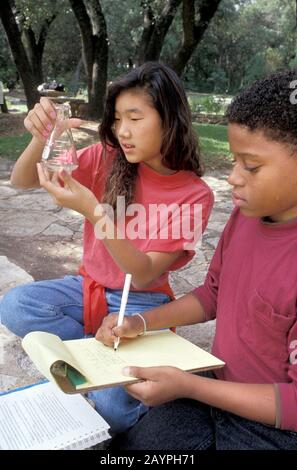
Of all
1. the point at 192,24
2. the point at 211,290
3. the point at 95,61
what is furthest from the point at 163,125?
the point at 95,61

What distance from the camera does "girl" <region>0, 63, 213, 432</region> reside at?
178 cm

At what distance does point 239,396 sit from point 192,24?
8.74 meters

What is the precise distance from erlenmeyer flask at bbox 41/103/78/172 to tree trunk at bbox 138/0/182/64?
8.40 metres

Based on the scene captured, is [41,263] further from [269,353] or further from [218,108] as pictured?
[218,108]

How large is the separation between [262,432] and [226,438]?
0.10 metres

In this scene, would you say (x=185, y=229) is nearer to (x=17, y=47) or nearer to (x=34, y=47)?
(x=17, y=47)

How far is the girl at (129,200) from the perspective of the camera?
5.84 ft

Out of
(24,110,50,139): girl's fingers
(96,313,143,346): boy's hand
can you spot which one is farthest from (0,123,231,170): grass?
(96,313,143,346): boy's hand

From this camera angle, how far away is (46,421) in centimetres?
140

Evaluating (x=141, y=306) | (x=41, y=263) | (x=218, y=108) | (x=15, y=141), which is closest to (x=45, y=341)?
(x=141, y=306)

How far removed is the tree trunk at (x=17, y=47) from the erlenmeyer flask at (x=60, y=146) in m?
8.75

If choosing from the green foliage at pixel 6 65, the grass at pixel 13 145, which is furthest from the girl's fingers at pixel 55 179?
the green foliage at pixel 6 65

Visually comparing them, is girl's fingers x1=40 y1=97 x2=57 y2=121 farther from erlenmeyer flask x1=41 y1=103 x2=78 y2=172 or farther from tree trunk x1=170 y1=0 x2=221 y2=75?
tree trunk x1=170 y1=0 x2=221 y2=75

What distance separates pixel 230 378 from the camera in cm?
148
